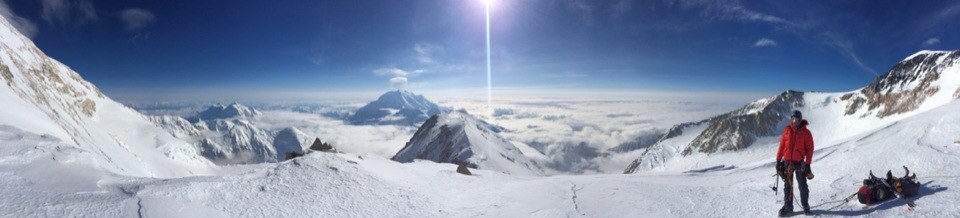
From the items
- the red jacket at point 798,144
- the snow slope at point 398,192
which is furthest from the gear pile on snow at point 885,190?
the red jacket at point 798,144

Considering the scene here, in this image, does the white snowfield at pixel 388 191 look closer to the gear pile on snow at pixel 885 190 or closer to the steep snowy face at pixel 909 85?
the gear pile on snow at pixel 885 190

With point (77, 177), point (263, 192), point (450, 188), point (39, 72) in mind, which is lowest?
point (450, 188)

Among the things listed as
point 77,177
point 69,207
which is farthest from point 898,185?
point 77,177

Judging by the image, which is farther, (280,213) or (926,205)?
(280,213)

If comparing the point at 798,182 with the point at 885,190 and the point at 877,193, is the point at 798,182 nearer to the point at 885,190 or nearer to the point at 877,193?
the point at 877,193

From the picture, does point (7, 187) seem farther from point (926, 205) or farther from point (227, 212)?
point (926, 205)

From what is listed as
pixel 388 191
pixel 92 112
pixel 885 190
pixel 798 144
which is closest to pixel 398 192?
pixel 388 191
